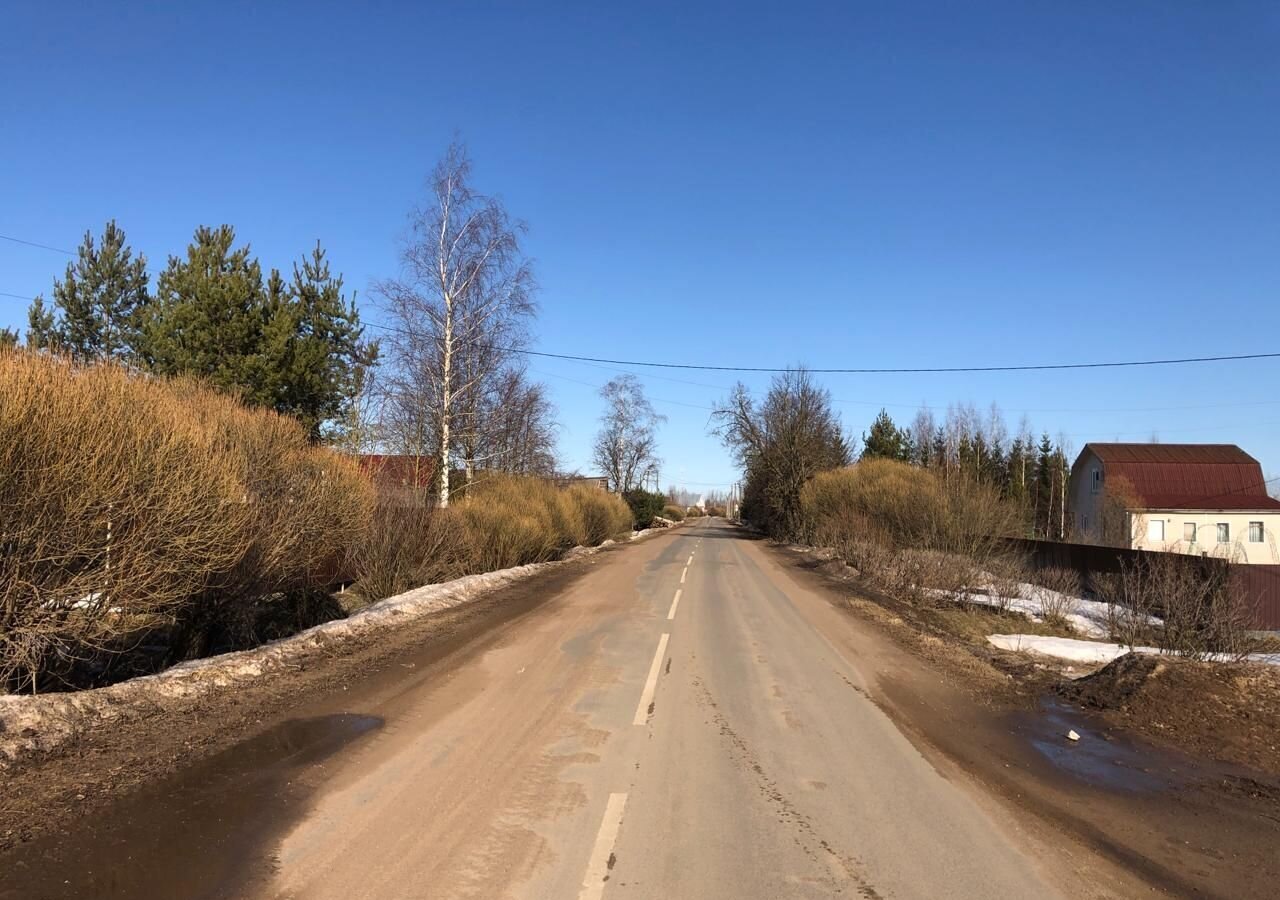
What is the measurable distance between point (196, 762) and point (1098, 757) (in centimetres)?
746

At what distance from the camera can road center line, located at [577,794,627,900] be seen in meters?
4.16

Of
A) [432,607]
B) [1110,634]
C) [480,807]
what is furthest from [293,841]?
[1110,634]

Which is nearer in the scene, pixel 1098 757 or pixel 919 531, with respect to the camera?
pixel 1098 757

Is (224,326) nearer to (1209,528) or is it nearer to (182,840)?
(182,840)

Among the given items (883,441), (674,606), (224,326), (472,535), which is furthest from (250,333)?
(883,441)

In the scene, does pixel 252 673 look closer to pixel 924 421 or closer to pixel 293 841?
pixel 293 841

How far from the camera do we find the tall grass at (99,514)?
6.33 metres

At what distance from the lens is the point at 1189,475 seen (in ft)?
170

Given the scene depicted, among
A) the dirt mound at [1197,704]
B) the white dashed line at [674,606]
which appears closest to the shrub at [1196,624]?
the dirt mound at [1197,704]

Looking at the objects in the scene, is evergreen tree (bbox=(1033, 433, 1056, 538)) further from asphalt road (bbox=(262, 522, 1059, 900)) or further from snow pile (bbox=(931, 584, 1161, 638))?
asphalt road (bbox=(262, 522, 1059, 900))

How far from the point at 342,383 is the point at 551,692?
64.4ft

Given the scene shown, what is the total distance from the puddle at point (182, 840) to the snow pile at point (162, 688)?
1.32 metres

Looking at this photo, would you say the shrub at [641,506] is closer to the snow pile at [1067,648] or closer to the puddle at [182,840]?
the snow pile at [1067,648]

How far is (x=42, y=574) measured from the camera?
6.59 meters
